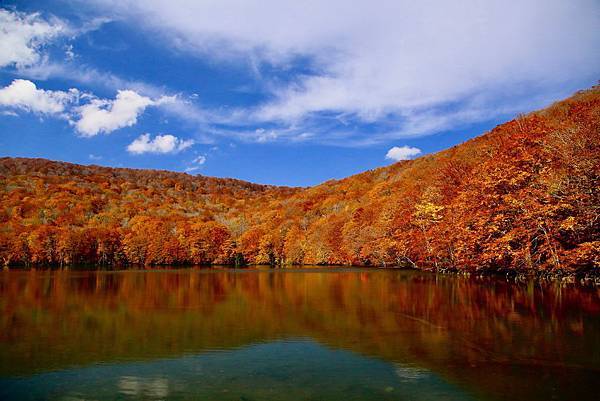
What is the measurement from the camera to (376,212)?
6938 cm

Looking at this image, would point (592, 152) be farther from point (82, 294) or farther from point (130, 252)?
point (130, 252)

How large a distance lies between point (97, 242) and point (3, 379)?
95.4 m

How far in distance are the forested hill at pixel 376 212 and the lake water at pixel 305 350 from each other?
24.6 feet

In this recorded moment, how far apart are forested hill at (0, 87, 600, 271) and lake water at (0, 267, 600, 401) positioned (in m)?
7.49

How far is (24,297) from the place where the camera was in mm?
25391

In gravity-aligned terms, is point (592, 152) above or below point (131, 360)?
above

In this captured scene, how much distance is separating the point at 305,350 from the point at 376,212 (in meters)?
58.6

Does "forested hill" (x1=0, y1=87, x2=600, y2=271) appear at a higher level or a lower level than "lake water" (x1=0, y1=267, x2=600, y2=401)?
higher

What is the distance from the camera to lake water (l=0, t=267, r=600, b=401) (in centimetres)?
859

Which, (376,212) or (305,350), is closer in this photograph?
(305,350)

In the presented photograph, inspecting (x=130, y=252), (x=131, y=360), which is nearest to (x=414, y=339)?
(x=131, y=360)

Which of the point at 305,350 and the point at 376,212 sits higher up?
the point at 376,212

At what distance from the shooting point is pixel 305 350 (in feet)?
39.3

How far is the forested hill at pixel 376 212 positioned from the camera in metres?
27.0
